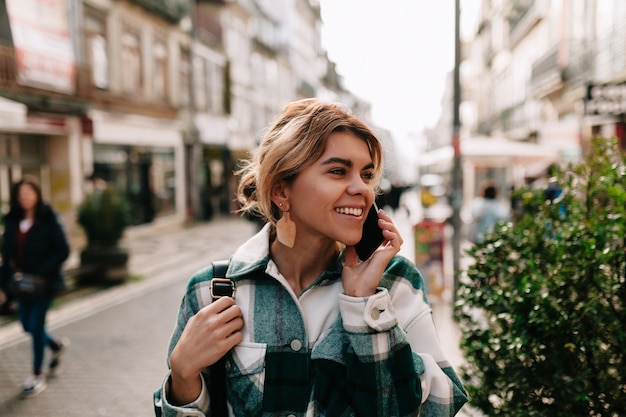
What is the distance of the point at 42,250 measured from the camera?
547 centimetres

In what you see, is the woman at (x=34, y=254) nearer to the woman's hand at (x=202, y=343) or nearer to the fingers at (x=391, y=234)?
the woman's hand at (x=202, y=343)

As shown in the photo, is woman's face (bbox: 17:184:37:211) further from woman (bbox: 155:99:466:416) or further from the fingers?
the fingers

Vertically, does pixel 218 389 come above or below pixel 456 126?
below

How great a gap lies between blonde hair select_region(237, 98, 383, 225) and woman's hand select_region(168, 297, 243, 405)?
0.33 m

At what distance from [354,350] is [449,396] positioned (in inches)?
12.5

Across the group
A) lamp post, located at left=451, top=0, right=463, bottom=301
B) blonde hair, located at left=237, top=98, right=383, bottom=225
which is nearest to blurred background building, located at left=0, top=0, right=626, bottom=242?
blonde hair, located at left=237, top=98, right=383, bottom=225

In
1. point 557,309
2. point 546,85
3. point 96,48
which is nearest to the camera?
point 557,309

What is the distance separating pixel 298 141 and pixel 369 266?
0.38 meters

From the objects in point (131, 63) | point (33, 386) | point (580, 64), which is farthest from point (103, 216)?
point (580, 64)

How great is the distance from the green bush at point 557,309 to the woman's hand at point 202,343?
1.28 meters

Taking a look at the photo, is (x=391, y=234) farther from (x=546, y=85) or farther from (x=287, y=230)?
(x=546, y=85)

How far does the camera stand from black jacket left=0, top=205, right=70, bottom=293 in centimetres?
542

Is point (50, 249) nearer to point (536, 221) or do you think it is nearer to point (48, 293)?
point (48, 293)

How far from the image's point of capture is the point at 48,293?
5.33 meters
